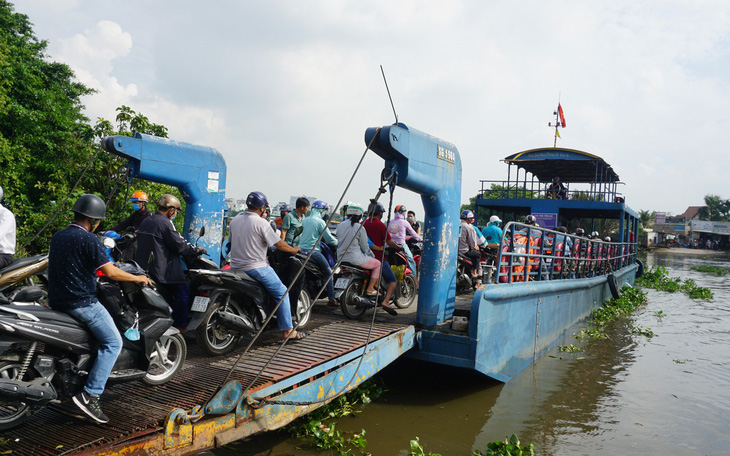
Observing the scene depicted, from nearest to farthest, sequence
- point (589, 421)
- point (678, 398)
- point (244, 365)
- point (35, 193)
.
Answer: point (244, 365), point (589, 421), point (678, 398), point (35, 193)

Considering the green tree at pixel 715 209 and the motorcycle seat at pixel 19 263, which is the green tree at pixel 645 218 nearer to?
the green tree at pixel 715 209

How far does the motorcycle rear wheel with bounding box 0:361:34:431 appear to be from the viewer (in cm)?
316

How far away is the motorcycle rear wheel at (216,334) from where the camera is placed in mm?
4793

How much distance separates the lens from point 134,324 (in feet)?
12.7

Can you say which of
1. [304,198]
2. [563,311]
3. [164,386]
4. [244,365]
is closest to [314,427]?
[244,365]

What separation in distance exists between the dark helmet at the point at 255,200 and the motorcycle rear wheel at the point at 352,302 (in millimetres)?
1949

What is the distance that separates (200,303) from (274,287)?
2.35 feet

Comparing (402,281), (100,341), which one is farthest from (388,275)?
(100,341)

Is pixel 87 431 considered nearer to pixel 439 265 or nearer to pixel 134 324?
pixel 134 324

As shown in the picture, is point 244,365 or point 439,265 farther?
point 439,265

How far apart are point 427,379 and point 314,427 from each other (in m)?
2.67

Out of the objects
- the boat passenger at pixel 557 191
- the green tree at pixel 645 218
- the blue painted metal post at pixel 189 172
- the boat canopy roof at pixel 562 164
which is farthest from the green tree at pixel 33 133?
the green tree at pixel 645 218

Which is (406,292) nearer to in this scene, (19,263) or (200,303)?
(200,303)

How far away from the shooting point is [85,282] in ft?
11.0
